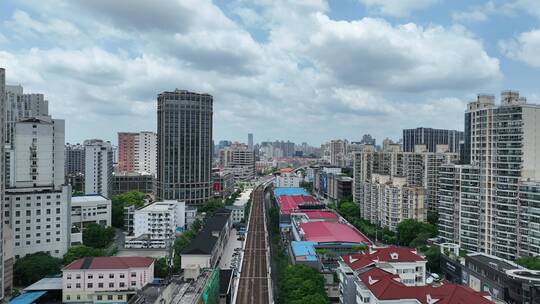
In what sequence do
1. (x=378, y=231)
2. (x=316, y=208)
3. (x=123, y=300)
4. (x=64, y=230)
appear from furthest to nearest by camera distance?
(x=316, y=208) → (x=378, y=231) → (x=64, y=230) → (x=123, y=300)

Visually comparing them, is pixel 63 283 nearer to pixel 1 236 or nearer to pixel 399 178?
pixel 1 236

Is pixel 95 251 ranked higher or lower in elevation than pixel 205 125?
lower

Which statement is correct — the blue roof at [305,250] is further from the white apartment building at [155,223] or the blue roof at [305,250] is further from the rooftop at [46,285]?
the rooftop at [46,285]

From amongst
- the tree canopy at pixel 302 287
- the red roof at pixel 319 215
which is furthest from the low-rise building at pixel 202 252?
the red roof at pixel 319 215

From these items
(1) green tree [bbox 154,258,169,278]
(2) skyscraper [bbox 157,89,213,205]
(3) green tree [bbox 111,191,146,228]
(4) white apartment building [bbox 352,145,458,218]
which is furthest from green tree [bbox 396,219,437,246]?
(2) skyscraper [bbox 157,89,213,205]

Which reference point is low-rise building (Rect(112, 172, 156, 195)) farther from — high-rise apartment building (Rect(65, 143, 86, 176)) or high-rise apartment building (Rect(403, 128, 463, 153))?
high-rise apartment building (Rect(403, 128, 463, 153))

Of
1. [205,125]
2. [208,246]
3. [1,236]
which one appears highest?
[205,125]

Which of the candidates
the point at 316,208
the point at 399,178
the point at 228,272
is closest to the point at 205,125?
the point at 316,208
